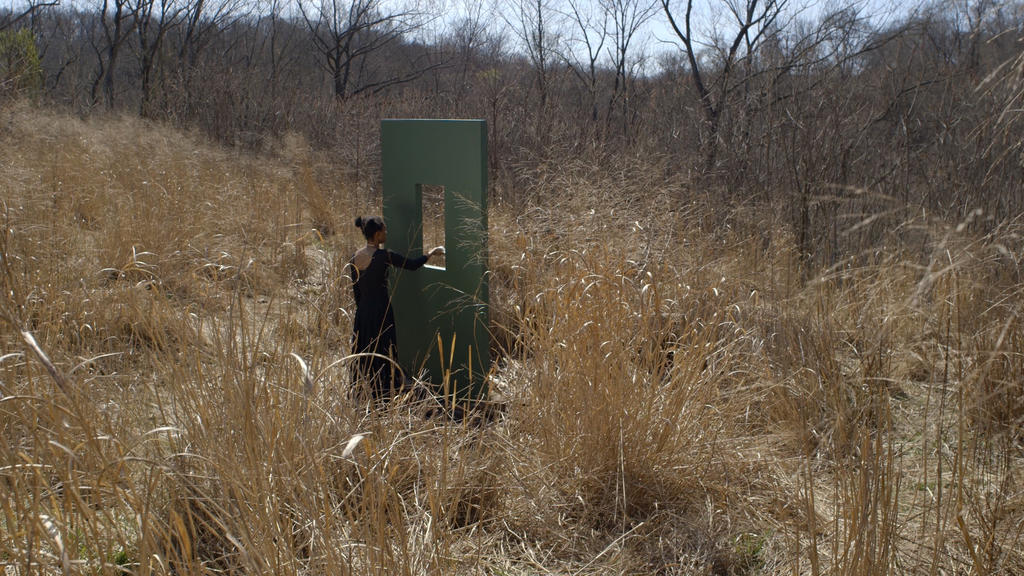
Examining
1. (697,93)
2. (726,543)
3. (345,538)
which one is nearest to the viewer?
(345,538)

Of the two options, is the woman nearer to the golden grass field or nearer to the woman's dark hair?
the woman's dark hair

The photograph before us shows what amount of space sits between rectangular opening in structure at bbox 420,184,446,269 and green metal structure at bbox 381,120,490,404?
1184 millimetres

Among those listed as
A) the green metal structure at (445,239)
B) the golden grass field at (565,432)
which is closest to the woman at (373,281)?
the green metal structure at (445,239)

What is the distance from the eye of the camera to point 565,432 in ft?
9.48

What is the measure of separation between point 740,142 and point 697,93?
4825 mm

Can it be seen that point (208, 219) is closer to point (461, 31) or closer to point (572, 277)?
point (572, 277)

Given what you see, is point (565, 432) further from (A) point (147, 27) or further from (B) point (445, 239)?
(A) point (147, 27)

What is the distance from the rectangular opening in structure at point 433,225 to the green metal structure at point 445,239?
1.18m

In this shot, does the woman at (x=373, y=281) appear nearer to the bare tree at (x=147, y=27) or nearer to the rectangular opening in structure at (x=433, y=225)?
the rectangular opening in structure at (x=433, y=225)

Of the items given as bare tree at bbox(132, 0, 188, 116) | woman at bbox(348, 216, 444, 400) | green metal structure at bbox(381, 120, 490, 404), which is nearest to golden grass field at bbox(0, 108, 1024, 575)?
green metal structure at bbox(381, 120, 490, 404)

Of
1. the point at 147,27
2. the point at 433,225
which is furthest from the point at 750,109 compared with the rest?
the point at 147,27

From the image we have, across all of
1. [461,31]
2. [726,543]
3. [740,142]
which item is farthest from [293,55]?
[726,543]

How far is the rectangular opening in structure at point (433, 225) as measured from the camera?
6.45 meters

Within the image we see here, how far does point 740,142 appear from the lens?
7363mm
